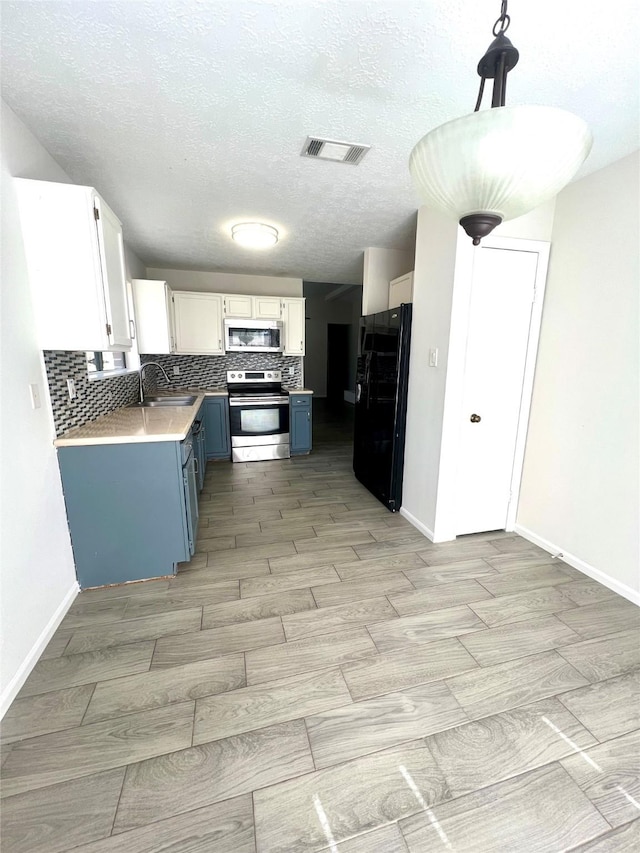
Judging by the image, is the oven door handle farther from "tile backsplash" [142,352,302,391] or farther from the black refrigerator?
the black refrigerator

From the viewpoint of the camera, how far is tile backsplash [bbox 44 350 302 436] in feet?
6.29

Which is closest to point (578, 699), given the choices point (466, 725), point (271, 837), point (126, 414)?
point (466, 725)

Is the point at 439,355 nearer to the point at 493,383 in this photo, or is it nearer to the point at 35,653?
the point at 493,383

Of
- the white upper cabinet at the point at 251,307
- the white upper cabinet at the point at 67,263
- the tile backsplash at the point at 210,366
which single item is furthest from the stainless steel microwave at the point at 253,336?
the white upper cabinet at the point at 67,263

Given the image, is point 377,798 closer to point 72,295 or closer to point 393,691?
point 393,691

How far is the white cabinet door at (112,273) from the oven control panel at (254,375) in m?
2.55

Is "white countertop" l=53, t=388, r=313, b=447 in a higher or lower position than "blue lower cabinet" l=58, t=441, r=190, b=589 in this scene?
higher

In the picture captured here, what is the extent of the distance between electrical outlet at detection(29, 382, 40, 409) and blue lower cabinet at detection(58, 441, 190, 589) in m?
0.30

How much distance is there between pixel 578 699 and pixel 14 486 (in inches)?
99.1

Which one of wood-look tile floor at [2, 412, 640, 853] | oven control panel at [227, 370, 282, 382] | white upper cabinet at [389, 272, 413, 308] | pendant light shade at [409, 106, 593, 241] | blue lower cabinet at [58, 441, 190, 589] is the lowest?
wood-look tile floor at [2, 412, 640, 853]

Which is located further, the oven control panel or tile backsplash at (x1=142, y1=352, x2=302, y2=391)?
the oven control panel

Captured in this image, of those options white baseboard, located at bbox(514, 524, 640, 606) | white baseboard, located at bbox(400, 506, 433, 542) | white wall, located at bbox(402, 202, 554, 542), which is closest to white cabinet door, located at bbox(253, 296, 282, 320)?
white wall, located at bbox(402, 202, 554, 542)

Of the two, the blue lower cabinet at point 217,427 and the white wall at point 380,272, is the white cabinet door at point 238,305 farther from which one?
the white wall at point 380,272

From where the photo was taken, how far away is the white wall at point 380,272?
139 inches
